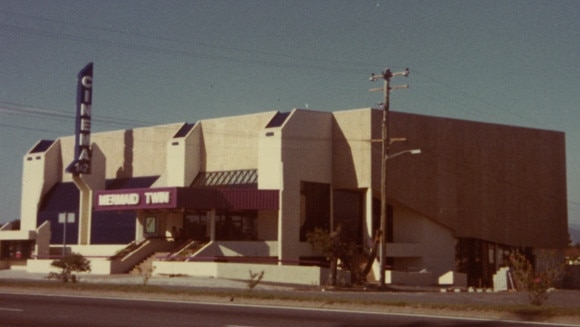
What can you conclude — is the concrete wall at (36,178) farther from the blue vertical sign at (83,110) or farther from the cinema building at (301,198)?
the blue vertical sign at (83,110)

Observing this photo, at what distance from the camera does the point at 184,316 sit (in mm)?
20547

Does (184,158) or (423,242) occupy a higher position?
(184,158)

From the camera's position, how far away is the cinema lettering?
48594mm

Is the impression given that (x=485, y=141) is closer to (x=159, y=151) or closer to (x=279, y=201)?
(x=279, y=201)

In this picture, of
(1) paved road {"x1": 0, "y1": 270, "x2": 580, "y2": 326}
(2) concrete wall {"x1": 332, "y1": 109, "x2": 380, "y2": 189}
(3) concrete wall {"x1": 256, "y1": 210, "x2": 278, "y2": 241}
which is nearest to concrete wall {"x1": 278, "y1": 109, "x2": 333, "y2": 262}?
(2) concrete wall {"x1": 332, "y1": 109, "x2": 380, "y2": 189}

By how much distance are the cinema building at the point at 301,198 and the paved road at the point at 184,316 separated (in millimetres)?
18686

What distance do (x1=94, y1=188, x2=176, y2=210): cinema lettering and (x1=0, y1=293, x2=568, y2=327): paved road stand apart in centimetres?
2320

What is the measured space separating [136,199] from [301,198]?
A: 32.9 feet

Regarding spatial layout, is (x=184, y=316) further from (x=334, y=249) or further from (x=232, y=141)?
(x=232, y=141)

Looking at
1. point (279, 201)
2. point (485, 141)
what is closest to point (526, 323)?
point (279, 201)

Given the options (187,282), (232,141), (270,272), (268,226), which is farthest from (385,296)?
(232,141)

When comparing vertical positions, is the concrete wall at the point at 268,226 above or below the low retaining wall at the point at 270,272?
above

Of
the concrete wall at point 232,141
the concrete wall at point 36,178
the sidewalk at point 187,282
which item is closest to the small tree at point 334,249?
the sidewalk at point 187,282

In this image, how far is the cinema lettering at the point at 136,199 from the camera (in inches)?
1913
